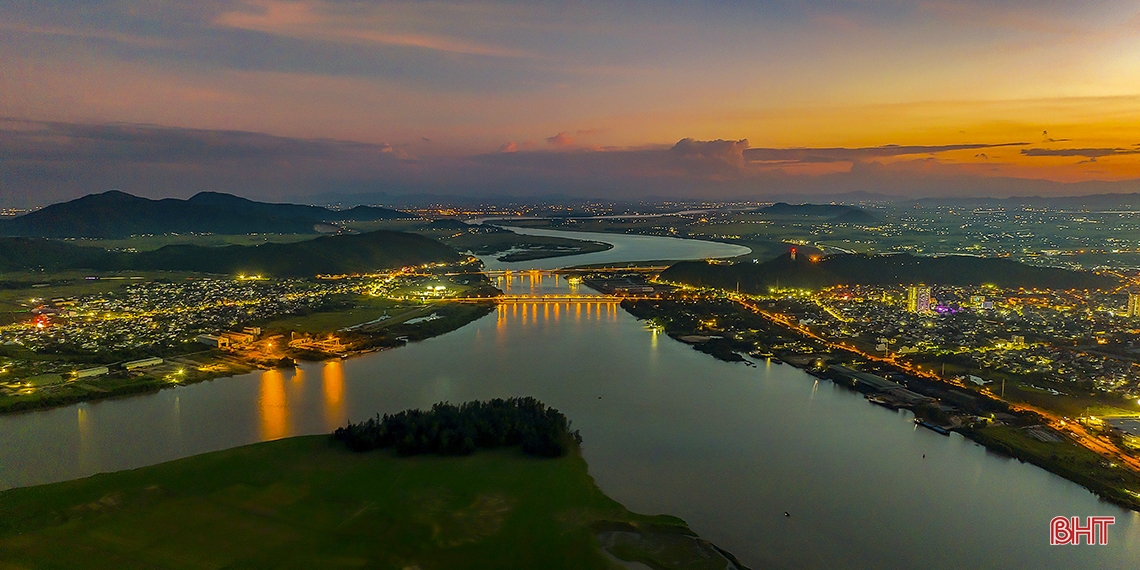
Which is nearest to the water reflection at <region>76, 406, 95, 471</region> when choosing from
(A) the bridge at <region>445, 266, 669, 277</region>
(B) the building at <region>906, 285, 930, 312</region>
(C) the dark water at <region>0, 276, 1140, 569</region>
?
(C) the dark water at <region>0, 276, 1140, 569</region>

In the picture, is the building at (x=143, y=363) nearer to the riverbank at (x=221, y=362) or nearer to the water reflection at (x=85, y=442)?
the riverbank at (x=221, y=362)

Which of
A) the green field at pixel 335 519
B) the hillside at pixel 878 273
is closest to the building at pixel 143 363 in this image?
the green field at pixel 335 519

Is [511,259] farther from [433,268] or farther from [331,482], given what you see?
[331,482]

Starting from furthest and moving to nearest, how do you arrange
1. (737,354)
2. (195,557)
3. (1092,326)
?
(1092,326) → (737,354) → (195,557)

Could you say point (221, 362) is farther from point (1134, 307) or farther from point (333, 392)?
point (1134, 307)

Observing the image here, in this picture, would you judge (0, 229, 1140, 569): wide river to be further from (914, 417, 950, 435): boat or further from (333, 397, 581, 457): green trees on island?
(333, 397, 581, 457): green trees on island

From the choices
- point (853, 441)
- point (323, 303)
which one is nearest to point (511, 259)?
point (323, 303)

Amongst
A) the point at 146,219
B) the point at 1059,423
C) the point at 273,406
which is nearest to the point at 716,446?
the point at 1059,423
